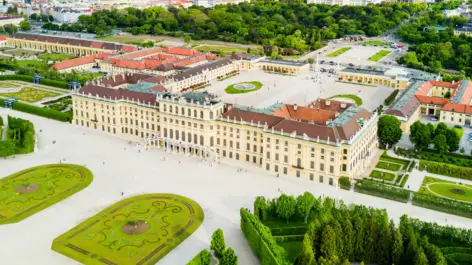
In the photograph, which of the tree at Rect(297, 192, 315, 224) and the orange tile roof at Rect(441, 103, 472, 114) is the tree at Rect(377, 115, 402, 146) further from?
the tree at Rect(297, 192, 315, 224)

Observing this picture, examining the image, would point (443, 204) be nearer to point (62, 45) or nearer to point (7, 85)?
point (7, 85)

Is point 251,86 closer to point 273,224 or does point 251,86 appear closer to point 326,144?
point 326,144

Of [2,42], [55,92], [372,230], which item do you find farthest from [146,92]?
[2,42]

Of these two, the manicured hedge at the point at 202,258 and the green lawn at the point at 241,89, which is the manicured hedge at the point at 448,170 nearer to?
the manicured hedge at the point at 202,258

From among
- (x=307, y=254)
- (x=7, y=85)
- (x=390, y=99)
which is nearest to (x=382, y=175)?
(x=307, y=254)

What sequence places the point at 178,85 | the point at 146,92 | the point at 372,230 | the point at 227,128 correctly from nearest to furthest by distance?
the point at 372,230 → the point at 227,128 → the point at 146,92 → the point at 178,85

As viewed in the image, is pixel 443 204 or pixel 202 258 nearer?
pixel 202 258

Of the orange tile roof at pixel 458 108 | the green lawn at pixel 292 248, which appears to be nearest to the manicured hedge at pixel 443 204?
the green lawn at pixel 292 248
